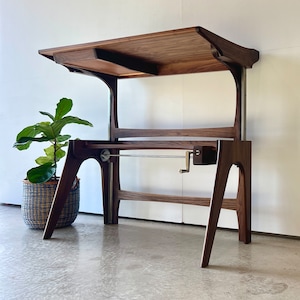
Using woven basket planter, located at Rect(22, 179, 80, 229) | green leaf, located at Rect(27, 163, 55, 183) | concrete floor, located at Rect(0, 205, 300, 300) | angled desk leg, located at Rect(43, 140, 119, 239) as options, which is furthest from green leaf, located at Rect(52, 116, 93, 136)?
concrete floor, located at Rect(0, 205, 300, 300)

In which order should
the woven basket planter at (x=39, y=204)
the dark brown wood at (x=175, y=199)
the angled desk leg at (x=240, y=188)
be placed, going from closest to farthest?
1. the angled desk leg at (x=240, y=188)
2. the dark brown wood at (x=175, y=199)
3. the woven basket planter at (x=39, y=204)

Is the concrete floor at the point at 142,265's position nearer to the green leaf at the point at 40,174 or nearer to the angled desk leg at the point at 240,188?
the angled desk leg at the point at 240,188

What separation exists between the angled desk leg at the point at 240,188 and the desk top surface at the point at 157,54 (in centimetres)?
46

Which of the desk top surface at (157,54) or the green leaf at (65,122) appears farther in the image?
the green leaf at (65,122)

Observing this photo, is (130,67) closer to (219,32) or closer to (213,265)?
(219,32)

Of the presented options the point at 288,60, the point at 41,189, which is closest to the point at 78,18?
the point at 41,189

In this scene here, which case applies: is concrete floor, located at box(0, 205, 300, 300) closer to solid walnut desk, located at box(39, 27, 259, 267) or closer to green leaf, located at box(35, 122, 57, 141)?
solid walnut desk, located at box(39, 27, 259, 267)

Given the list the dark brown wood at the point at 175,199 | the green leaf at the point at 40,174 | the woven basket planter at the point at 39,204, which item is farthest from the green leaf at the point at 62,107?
the dark brown wood at the point at 175,199

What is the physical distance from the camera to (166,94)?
2688mm

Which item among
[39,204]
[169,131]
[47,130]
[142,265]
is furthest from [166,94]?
[142,265]

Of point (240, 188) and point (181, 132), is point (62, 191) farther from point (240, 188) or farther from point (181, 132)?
point (240, 188)

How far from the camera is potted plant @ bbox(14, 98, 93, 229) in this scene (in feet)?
8.00

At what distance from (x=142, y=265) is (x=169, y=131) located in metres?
0.92

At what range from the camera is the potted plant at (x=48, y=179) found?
2439mm
